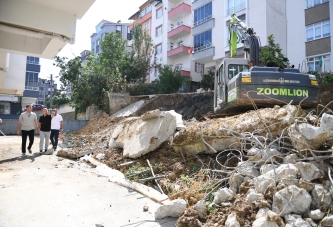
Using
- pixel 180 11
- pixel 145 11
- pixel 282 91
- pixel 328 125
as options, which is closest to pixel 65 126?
pixel 282 91

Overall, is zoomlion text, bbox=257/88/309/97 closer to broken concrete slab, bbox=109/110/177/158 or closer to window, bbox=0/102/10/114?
broken concrete slab, bbox=109/110/177/158

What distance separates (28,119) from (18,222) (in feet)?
17.3

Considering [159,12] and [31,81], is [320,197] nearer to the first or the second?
[159,12]

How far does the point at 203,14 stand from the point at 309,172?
24.3 meters

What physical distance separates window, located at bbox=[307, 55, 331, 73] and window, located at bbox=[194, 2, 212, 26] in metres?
10.1

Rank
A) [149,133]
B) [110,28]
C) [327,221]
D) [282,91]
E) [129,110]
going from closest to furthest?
[327,221] → [149,133] → [282,91] → [129,110] → [110,28]

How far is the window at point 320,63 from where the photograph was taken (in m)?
17.4

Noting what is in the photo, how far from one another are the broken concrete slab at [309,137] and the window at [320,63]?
53.4 feet

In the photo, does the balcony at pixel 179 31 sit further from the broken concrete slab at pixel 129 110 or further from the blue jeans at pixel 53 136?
the blue jeans at pixel 53 136

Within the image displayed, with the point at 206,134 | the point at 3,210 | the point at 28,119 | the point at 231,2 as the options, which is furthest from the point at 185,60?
the point at 3,210

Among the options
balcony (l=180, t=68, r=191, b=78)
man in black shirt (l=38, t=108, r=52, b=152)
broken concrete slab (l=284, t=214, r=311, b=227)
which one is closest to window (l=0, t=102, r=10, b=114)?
balcony (l=180, t=68, r=191, b=78)

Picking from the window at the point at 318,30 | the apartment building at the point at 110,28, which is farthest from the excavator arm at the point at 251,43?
the apartment building at the point at 110,28

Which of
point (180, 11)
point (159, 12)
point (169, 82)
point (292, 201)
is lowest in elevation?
point (292, 201)

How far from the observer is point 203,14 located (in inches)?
1000
